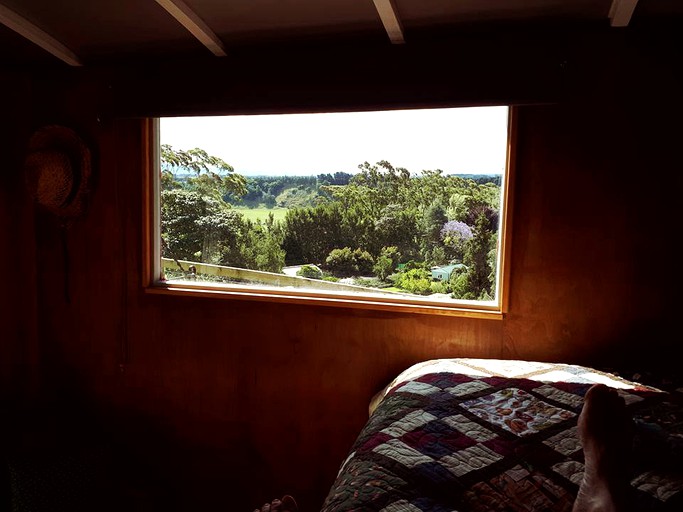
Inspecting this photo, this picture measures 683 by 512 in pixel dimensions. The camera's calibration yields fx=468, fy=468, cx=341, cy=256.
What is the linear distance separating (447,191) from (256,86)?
39.6 inches

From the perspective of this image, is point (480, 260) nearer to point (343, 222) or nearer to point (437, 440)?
point (343, 222)

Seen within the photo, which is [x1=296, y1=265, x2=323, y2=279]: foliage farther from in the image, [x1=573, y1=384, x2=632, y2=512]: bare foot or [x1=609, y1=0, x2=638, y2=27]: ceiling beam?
[x1=609, y1=0, x2=638, y2=27]: ceiling beam

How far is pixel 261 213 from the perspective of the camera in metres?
2.39

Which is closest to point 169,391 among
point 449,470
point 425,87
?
point 449,470

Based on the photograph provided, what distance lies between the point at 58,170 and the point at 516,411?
2.38 metres

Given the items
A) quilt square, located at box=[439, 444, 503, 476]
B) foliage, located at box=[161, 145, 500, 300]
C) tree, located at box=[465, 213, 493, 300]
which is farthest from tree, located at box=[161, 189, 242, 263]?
quilt square, located at box=[439, 444, 503, 476]

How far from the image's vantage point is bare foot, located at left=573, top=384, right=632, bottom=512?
896 millimetres

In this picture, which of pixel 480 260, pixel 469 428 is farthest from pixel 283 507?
pixel 480 260

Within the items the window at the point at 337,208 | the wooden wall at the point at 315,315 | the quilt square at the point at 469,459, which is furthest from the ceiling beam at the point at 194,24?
the quilt square at the point at 469,459

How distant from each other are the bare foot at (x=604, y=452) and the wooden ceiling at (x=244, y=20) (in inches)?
54.0

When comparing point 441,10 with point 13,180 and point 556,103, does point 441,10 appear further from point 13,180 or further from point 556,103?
point 13,180

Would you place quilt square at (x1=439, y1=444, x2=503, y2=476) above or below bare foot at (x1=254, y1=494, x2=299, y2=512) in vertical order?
above

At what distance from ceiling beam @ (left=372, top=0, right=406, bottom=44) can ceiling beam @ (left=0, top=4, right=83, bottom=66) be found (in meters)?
1.53

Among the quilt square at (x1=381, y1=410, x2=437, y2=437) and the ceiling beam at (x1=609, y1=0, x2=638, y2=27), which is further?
the ceiling beam at (x1=609, y1=0, x2=638, y2=27)
